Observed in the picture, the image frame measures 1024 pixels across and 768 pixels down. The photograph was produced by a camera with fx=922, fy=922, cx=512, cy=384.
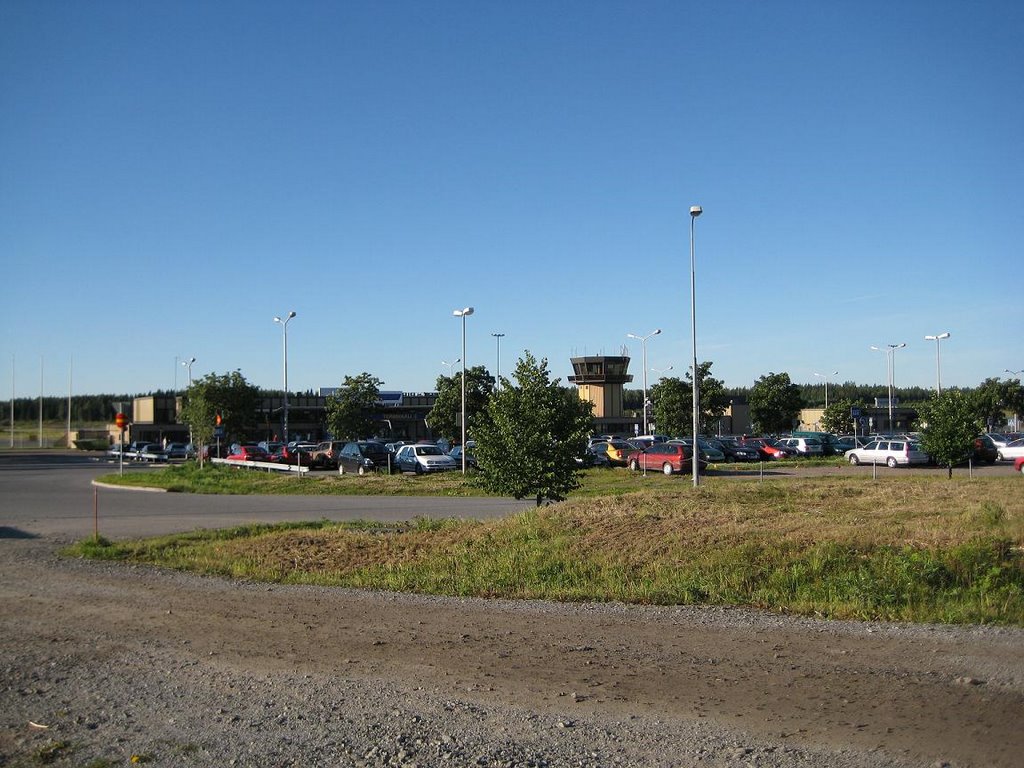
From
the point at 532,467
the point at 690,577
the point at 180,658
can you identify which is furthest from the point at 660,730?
the point at 532,467

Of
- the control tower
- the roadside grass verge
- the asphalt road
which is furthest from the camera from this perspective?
the control tower

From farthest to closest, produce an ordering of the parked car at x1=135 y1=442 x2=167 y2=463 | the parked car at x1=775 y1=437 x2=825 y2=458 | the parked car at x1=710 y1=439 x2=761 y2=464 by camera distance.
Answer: the parked car at x1=135 y1=442 x2=167 y2=463
the parked car at x1=775 y1=437 x2=825 y2=458
the parked car at x1=710 y1=439 x2=761 y2=464

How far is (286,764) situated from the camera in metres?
5.91

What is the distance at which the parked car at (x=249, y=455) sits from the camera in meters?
56.0

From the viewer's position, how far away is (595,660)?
834 centimetres

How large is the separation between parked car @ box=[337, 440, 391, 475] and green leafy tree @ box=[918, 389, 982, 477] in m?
24.5

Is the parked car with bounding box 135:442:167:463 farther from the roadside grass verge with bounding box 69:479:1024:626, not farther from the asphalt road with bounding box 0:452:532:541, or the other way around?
the roadside grass verge with bounding box 69:479:1024:626

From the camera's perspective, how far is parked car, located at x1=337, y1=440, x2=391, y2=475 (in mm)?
45875

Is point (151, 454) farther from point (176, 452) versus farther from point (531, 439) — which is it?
point (531, 439)

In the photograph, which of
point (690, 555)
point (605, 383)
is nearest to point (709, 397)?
point (605, 383)

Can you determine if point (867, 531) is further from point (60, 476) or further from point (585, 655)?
point (60, 476)

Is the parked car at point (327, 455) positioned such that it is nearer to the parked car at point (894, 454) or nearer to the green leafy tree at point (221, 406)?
the green leafy tree at point (221, 406)

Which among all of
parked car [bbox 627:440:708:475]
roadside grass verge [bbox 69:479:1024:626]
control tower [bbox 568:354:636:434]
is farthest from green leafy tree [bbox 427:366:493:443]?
roadside grass verge [bbox 69:479:1024:626]

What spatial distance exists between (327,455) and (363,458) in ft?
13.9
